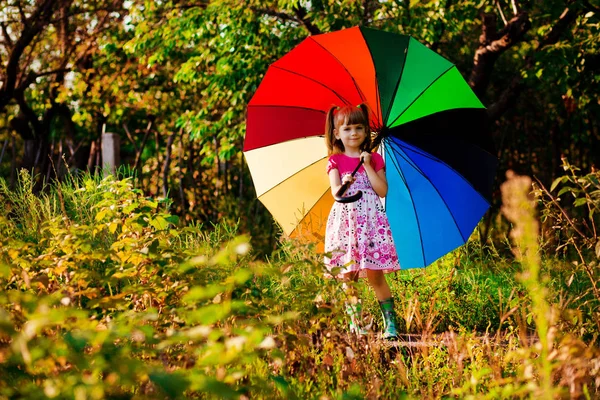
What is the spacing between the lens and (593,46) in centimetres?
727

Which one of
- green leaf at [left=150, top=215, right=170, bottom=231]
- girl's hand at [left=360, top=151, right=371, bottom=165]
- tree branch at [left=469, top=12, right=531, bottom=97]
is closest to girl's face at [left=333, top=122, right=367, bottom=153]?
girl's hand at [left=360, top=151, right=371, bottom=165]

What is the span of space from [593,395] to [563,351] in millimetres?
1120

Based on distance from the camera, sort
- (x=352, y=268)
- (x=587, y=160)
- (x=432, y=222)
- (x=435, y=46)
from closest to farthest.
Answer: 1. (x=352, y=268)
2. (x=432, y=222)
3. (x=435, y=46)
4. (x=587, y=160)

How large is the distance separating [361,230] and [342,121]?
614mm

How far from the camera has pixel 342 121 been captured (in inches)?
158

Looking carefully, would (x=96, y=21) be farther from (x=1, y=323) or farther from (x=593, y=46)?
(x=1, y=323)

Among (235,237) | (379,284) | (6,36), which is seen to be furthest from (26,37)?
(235,237)

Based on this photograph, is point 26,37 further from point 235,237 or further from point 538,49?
point 235,237

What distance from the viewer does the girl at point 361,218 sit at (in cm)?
391

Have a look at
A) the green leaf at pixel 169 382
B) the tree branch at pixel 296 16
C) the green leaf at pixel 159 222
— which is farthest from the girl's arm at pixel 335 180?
the tree branch at pixel 296 16

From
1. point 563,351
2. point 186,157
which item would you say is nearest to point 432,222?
point 563,351

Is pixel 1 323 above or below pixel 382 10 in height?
below

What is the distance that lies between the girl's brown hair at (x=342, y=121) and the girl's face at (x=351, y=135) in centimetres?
2

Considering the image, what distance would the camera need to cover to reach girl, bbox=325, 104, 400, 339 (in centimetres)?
391
